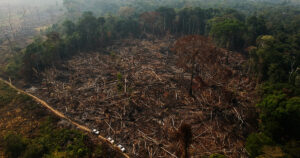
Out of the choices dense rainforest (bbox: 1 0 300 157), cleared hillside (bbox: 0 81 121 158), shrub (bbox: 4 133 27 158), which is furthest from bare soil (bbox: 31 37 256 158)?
shrub (bbox: 4 133 27 158)

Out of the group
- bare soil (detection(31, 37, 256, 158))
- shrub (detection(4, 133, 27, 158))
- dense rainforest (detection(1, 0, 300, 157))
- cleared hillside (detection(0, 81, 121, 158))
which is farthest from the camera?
bare soil (detection(31, 37, 256, 158))

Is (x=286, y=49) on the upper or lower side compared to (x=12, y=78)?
upper

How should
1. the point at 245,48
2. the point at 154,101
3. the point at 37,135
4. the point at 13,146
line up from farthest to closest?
the point at 245,48 → the point at 154,101 → the point at 37,135 → the point at 13,146

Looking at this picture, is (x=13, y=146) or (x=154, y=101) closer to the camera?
(x=13, y=146)

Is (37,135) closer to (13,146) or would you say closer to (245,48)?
(13,146)

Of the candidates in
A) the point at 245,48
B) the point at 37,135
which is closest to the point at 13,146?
the point at 37,135

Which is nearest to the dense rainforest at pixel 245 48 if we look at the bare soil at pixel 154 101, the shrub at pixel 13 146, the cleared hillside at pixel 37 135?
the bare soil at pixel 154 101

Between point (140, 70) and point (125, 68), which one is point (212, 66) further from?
point (125, 68)

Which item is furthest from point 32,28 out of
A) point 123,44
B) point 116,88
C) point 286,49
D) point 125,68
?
point 286,49

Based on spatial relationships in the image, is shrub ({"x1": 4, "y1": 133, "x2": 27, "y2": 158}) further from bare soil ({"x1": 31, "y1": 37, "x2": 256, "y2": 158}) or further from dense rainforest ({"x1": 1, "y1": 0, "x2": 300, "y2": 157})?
dense rainforest ({"x1": 1, "y1": 0, "x2": 300, "y2": 157})
